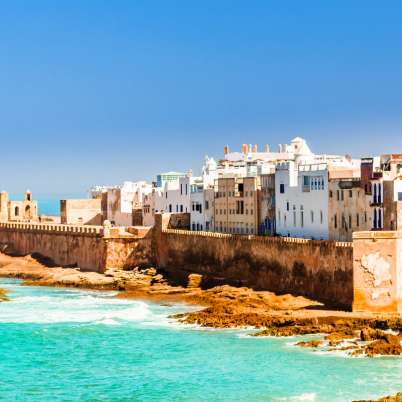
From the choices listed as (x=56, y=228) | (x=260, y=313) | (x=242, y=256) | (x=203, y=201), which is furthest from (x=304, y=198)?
(x=56, y=228)

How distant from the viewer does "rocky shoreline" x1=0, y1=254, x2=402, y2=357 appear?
43156 millimetres

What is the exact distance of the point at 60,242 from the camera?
78.6 metres

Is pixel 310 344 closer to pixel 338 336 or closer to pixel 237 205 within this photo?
pixel 338 336

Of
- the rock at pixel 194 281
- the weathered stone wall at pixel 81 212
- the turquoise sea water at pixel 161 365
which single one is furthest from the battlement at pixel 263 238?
the weathered stone wall at pixel 81 212

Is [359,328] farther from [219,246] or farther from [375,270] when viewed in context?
[219,246]

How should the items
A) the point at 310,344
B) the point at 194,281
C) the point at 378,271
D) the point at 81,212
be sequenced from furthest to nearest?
the point at 81,212 < the point at 194,281 < the point at 378,271 < the point at 310,344

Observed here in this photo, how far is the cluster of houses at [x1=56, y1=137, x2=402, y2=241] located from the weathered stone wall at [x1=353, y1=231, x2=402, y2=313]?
343 centimetres

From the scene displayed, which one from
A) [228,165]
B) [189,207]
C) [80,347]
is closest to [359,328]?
[80,347]

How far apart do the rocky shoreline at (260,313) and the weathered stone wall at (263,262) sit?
0.94 meters

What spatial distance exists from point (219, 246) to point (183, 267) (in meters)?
4.41

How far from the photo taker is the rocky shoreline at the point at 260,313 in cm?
4316

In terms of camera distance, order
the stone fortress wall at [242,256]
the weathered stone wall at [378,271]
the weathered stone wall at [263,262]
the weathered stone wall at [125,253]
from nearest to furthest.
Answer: the weathered stone wall at [378,271], the stone fortress wall at [242,256], the weathered stone wall at [263,262], the weathered stone wall at [125,253]

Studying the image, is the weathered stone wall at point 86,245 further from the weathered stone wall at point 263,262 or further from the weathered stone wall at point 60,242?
the weathered stone wall at point 263,262

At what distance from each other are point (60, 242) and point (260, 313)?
3144cm
